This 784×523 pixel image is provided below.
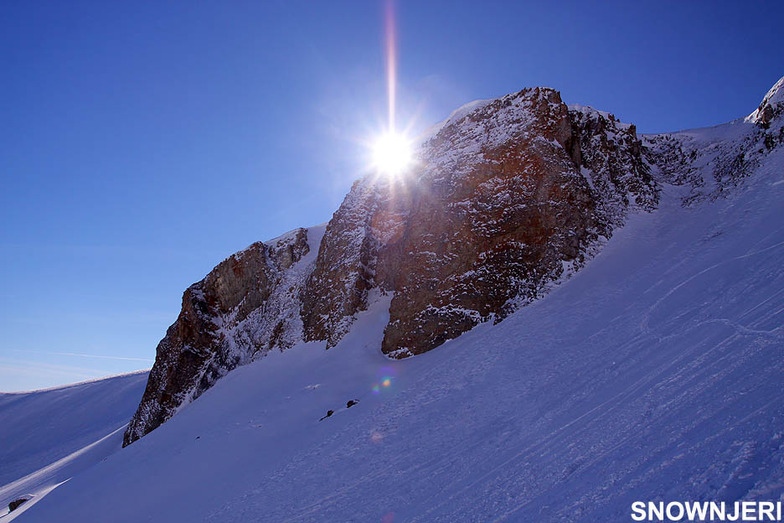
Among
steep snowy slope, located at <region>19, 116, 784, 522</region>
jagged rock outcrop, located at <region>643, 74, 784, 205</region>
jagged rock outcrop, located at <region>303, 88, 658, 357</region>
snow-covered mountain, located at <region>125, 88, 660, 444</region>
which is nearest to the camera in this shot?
steep snowy slope, located at <region>19, 116, 784, 522</region>

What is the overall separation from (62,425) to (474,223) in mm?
58647

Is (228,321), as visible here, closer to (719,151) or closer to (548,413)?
(548,413)

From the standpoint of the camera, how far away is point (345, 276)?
26.2 meters

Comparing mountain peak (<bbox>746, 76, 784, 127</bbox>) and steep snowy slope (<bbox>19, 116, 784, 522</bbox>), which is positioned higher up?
mountain peak (<bbox>746, 76, 784, 127</bbox>)

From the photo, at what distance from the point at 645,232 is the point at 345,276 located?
1666 cm

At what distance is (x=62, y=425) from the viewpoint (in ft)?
169

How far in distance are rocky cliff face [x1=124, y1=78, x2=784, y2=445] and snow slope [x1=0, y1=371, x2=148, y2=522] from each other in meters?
9.81

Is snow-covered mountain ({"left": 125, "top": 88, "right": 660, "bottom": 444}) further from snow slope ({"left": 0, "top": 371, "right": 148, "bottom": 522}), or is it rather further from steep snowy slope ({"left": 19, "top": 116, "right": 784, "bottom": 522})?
snow slope ({"left": 0, "top": 371, "right": 148, "bottom": 522})

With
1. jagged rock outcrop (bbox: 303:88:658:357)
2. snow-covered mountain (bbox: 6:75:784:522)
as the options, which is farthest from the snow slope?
jagged rock outcrop (bbox: 303:88:658:357)

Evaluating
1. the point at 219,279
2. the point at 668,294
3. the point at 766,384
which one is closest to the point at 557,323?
the point at 668,294

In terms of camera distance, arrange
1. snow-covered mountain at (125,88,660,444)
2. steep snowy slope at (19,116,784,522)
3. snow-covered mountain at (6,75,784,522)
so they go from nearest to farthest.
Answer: steep snowy slope at (19,116,784,522) → snow-covered mountain at (6,75,784,522) → snow-covered mountain at (125,88,660,444)

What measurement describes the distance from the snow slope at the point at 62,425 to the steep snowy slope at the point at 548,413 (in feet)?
60.4

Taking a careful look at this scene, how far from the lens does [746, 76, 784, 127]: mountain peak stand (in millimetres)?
21062

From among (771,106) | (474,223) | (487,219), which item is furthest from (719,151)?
(474,223)
